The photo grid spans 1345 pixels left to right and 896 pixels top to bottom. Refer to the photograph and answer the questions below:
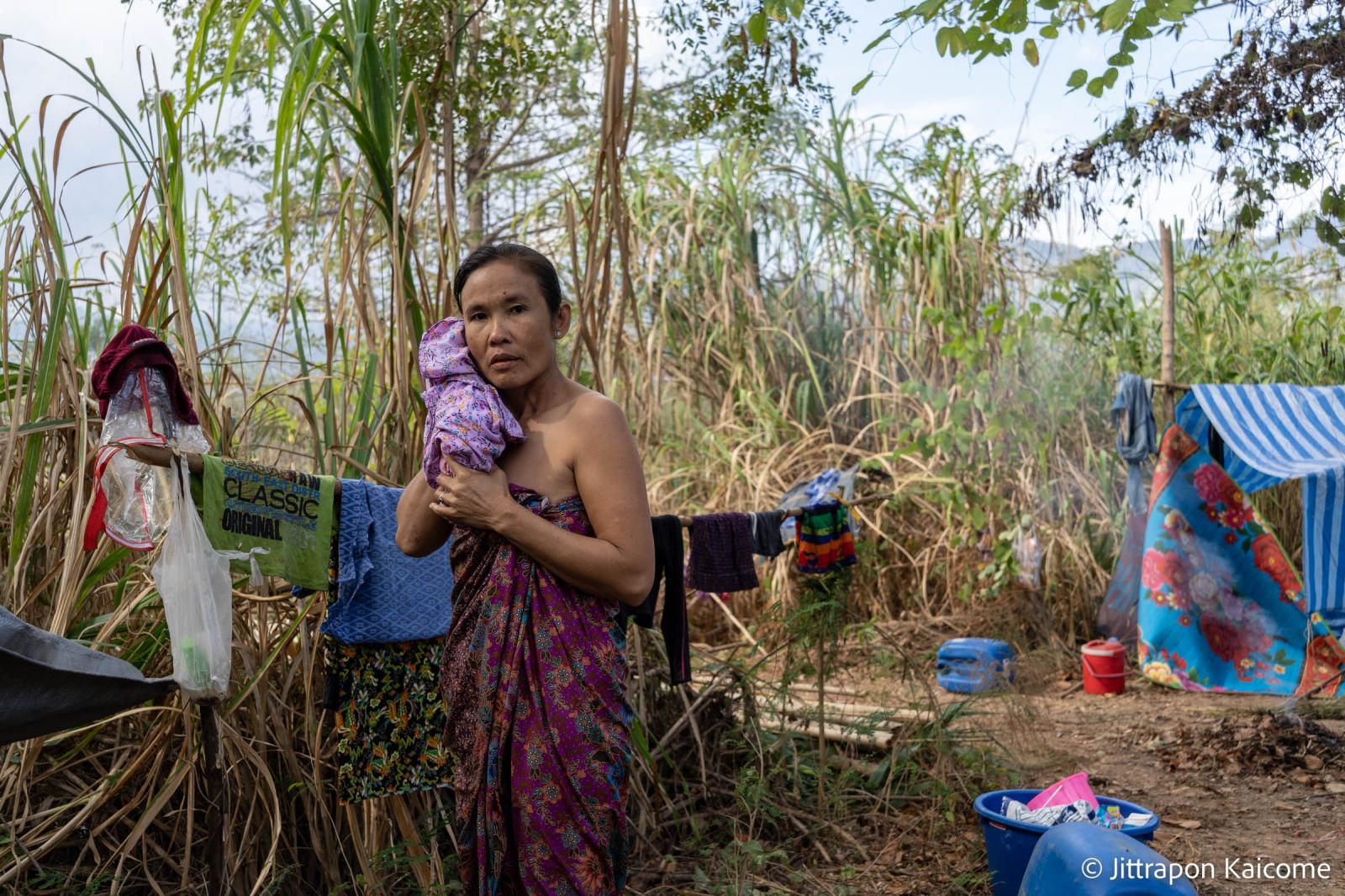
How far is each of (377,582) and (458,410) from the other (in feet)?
2.23

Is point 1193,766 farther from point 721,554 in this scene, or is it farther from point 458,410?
point 458,410

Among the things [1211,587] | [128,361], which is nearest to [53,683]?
[128,361]

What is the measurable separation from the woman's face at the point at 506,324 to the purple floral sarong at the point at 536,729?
0.20 metres

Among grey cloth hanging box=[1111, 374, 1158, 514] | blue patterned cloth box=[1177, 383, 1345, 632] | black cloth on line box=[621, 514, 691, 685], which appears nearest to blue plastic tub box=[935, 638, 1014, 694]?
grey cloth hanging box=[1111, 374, 1158, 514]

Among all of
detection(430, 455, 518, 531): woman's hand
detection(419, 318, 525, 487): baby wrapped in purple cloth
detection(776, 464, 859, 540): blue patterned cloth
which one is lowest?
detection(776, 464, 859, 540): blue patterned cloth

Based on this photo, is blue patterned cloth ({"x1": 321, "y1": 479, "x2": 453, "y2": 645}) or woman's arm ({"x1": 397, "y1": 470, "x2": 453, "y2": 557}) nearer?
woman's arm ({"x1": 397, "y1": 470, "x2": 453, "y2": 557})

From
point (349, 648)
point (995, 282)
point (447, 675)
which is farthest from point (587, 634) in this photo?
point (995, 282)

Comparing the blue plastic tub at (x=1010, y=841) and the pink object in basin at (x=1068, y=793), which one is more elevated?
the pink object in basin at (x=1068, y=793)

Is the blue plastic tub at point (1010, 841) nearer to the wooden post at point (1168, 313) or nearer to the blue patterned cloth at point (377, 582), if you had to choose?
the blue patterned cloth at point (377, 582)

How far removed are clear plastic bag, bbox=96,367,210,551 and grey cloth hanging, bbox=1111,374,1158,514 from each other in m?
4.86

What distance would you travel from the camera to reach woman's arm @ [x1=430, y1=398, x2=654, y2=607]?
1.81m

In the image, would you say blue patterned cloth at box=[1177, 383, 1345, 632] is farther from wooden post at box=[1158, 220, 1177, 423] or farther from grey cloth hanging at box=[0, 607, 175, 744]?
grey cloth hanging at box=[0, 607, 175, 744]

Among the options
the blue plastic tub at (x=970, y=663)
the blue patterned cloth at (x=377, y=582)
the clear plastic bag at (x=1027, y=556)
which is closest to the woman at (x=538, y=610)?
the blue patterned cloth at (x=377, y=582)

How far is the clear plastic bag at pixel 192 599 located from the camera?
1.85 metres
